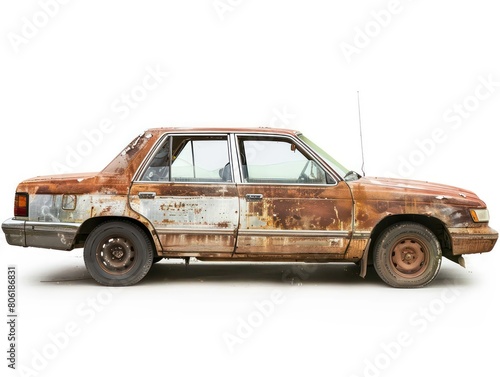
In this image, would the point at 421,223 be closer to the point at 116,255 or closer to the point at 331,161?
the point at 331,161

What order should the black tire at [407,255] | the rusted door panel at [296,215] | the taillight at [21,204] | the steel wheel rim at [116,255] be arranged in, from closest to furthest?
the rusted door panel at [296,215] < the black tire at [407,255] < the steel wheel rim at [116,255] < the taillight at [21,204]

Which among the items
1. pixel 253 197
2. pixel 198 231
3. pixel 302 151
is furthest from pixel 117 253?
pixel 302 151

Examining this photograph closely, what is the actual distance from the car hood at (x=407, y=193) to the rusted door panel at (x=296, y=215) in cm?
21

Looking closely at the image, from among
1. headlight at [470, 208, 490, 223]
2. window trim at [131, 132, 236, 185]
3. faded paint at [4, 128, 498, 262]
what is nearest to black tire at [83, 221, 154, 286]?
faded paint at [4, 128, 498, 262]

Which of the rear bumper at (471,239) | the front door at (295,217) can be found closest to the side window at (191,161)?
the front door at (295,217)

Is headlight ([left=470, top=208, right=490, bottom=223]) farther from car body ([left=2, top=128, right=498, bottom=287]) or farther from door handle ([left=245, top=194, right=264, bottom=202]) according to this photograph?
door handle ([left=245, top=194, right=264, bottom=202])

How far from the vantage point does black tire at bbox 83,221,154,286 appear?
11938 millimetres

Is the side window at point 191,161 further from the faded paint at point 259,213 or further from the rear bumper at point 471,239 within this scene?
the rear bumper at point 471,239

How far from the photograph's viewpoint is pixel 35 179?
40.5 feet

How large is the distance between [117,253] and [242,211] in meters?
1.72

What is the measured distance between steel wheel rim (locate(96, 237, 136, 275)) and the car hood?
2966 mm

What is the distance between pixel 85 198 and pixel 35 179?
0.89 m

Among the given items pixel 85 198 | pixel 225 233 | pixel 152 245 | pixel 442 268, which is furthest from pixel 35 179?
pixel 442 268

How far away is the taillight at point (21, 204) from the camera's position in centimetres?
1212
